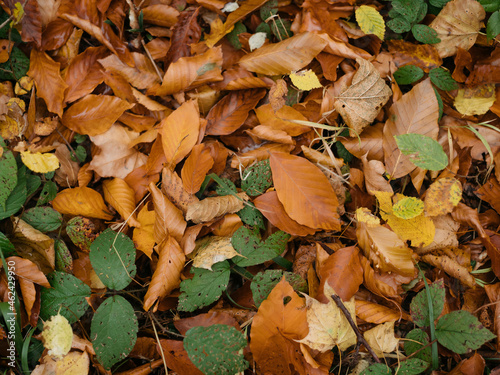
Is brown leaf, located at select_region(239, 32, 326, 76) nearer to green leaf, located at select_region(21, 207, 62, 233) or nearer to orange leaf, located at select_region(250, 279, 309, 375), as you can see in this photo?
orange leaf, located at select_region(250, 279, 309, 375)

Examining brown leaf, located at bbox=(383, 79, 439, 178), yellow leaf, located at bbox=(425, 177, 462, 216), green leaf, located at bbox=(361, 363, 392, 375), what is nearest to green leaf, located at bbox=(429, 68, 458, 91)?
brown leaf, located at bbox=(383, 79, 439, 178)

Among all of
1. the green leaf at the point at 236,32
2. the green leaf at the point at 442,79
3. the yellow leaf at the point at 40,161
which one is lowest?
the green leaf at the point at 442,79

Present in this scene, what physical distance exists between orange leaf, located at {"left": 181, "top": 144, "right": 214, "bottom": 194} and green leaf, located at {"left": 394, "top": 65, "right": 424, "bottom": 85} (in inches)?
34.2

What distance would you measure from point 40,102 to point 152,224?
72 centimetres

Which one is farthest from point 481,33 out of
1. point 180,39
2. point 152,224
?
point 152,224

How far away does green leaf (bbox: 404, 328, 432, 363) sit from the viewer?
4.10ft

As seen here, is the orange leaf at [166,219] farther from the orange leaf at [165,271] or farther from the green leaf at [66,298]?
the green leaf at [66,298]

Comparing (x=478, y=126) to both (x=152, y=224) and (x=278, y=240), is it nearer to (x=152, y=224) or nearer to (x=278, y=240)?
(x=278, y=240)

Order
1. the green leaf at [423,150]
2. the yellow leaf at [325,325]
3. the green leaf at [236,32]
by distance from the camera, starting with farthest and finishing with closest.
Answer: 1. the green leaf at [236,32]
2. the green leaf at [423,150]
3. the yellow leaf at [325,325]

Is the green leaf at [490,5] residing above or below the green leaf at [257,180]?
above

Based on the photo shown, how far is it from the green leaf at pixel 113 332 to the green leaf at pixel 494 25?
1760 mm

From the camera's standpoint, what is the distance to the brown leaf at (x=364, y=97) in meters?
1.35

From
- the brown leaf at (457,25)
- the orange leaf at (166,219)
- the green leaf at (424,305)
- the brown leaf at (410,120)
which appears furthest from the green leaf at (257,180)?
the brown leaf at (457,25)

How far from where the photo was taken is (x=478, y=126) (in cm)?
140
